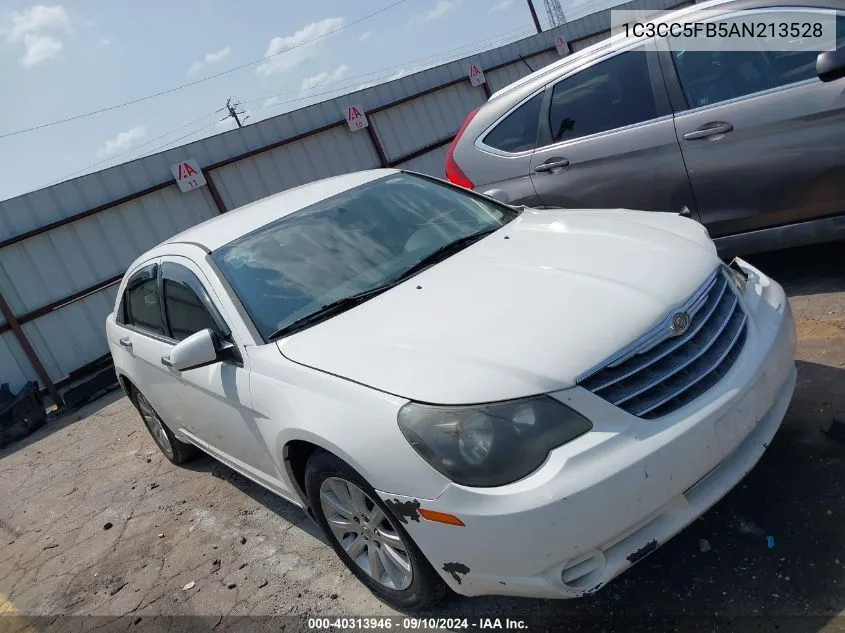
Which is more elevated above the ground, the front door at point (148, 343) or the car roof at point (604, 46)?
the car roof at point (604, 46)

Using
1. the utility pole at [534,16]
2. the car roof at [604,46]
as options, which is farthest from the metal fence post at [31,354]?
the utility pole at [534,16]

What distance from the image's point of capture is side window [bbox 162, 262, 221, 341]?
3484 mm

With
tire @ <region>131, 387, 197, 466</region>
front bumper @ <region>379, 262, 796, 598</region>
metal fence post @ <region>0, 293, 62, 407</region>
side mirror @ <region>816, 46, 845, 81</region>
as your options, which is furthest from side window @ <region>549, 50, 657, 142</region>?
metal fence post @ <region>0, 293, 62, 407</region>

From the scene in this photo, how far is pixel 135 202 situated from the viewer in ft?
35.2

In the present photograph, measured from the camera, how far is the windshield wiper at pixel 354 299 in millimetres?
3035

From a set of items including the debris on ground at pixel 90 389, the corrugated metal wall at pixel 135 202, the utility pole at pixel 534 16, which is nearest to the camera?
the debris on ground at pixel 90 389

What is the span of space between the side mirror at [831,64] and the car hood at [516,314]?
1.21 meters

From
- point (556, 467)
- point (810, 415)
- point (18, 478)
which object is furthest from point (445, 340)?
point (18, 478)

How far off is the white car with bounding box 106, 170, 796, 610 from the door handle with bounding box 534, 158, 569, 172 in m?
1.42

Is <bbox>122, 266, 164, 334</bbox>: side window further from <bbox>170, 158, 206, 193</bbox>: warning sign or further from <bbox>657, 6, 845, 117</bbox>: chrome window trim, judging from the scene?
<bbox>170, 158, 206, 193</bbox>: warning sign

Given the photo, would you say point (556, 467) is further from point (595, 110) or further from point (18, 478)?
point (18, 478)

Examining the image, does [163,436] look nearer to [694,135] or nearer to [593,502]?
[593,502]

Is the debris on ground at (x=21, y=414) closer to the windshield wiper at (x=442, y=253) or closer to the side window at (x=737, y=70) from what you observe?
the windshield wiper at (x=442, y=253)

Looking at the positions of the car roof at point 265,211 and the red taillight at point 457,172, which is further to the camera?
the red taillight at point 457,172
